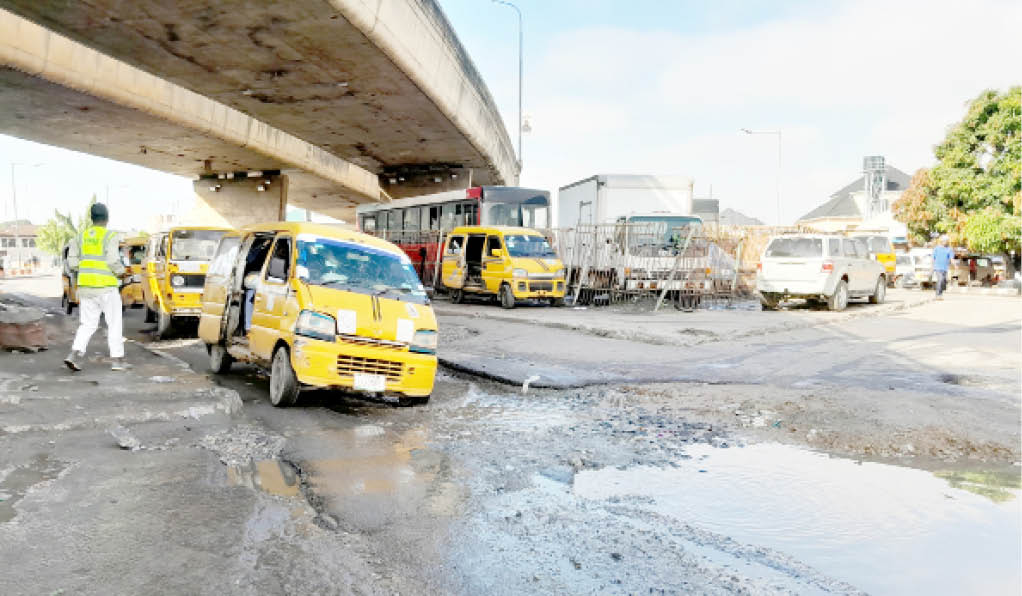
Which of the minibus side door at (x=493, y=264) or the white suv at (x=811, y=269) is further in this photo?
the minibus side door at (x=493, y=264)

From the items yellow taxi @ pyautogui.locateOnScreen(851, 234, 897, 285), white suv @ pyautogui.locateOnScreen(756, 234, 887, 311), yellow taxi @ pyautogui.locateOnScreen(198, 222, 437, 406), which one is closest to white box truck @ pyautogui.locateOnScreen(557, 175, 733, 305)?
white suv @ pyautogui.locateOnScreen(756, 234, 887, 311)

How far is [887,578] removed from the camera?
12.1ft

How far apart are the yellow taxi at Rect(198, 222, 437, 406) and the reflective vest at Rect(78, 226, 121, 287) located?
51.6 inches

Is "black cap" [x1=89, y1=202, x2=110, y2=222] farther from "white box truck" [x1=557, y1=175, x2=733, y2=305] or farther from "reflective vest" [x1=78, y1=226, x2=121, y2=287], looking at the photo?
"white box truck" [x1=557, y1=175, x2=733, y2=305]

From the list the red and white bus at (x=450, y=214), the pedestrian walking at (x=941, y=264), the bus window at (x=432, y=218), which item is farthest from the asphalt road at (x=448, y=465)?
the pedestrian walking at (x=941, y=264)

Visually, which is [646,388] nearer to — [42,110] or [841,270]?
[841,270]

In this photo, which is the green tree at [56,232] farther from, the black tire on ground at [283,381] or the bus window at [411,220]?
the black tire on ground at [283,381]

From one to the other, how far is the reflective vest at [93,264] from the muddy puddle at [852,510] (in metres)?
6.46

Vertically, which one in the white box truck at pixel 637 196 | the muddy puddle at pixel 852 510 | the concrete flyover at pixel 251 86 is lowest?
the muddy puddle at pixel 852 510

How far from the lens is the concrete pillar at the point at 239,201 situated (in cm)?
3625

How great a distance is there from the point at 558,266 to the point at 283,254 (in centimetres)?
1191

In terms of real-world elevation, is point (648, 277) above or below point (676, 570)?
above

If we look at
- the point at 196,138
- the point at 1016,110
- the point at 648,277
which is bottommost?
the point at 648,277

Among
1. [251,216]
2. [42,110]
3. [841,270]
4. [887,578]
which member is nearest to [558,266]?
[841,270]
